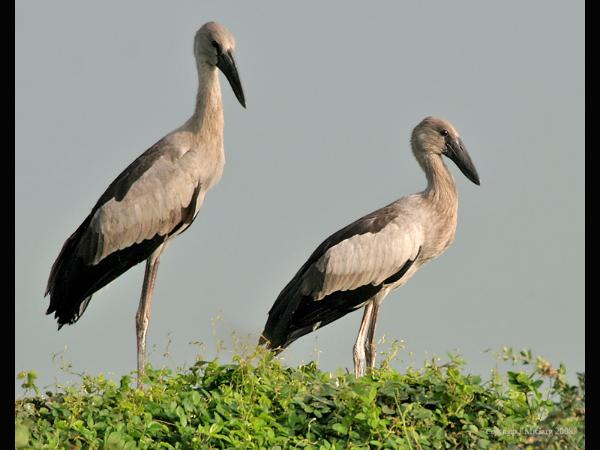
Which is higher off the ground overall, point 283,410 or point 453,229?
point 453,229

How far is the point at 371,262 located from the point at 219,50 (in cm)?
278

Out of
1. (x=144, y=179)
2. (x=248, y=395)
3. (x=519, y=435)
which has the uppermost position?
(x=144, y=179)

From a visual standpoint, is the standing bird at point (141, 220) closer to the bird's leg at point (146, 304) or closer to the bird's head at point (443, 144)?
the bird's leg at point (146, 304)

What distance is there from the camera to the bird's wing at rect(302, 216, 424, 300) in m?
11.9

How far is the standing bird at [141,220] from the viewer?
456 inches

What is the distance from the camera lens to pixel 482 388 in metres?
9.05

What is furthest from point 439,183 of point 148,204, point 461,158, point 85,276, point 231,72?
point 85,276

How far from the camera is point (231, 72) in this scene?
39.2 feet

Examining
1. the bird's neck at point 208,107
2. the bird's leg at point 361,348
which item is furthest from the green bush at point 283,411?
the bird's neck at point 208,107

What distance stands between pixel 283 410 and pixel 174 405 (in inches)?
35.2

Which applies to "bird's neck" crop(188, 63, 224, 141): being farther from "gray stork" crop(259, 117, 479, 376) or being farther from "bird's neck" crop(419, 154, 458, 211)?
"bird's neck" crop(419, 154, 458, 211)

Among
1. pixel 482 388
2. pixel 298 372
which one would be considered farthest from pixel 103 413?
pixel 482 388

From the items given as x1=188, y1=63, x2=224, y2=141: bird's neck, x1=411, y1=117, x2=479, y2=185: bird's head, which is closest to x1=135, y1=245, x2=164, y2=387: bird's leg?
x1=188, y1=63, x2=224, y2=141: bird's neck

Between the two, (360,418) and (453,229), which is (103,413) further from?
(453,229)
